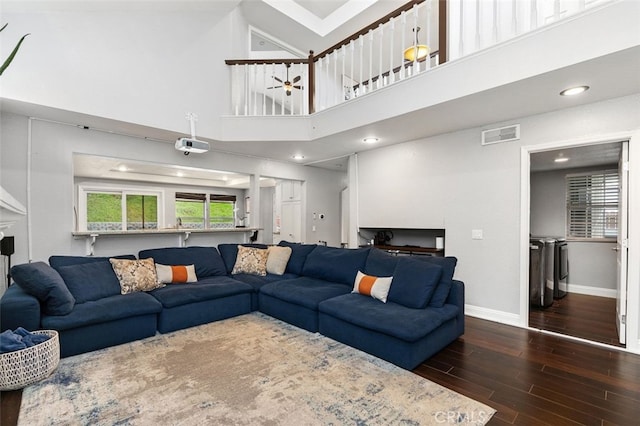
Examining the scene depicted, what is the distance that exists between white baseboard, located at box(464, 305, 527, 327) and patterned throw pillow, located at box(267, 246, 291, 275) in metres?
2.67

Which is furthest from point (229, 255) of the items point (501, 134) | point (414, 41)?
point (501, 134)

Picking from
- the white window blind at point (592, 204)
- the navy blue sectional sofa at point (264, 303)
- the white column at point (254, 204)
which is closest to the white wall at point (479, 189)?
the navy blue sectional sofa at point (264, 303)

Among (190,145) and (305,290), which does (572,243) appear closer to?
(305,290)

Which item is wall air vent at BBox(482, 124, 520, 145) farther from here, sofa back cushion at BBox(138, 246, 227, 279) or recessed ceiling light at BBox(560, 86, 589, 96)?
sofa back cushion at BBox(138, 246, 227, 279)

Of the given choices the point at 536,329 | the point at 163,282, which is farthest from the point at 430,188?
the point at 163,282

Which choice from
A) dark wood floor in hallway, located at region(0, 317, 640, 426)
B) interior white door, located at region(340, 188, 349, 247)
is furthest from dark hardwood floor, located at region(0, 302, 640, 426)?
interior white door, located at region(340, 188, 349, 247)

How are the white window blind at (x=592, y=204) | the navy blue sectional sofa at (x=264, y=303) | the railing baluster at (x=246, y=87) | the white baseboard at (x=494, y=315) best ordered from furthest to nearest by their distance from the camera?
1. the white window blind at (x=592, y=204)
2. the railing baluster at (x=246, y=87)
3. the white baseboard at (x=494, y=315)
4. the navy blue sectional sofa at (x=264, y=303)

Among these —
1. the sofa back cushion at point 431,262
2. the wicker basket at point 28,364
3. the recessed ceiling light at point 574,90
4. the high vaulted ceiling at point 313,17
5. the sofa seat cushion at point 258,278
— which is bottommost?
the wicker basket at point 28,364

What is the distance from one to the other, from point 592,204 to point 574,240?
0.68 m

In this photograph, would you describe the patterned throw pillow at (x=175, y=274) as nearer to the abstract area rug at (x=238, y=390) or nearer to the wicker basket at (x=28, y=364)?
the abstract area rug at (x=238, y=390)

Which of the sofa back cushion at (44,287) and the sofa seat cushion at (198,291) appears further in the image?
the sofa seat cushion at (198,291)

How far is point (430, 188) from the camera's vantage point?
450cm

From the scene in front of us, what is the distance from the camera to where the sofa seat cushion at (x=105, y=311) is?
2693 mm

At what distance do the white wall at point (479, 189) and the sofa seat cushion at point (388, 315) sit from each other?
3.89 ft
